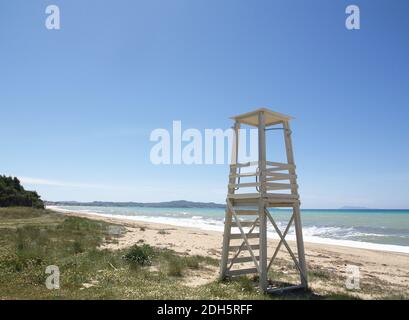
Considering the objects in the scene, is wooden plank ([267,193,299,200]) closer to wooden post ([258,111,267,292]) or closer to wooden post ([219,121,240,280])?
wooden post ([258,111,267,292])

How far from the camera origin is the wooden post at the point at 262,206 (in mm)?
9386

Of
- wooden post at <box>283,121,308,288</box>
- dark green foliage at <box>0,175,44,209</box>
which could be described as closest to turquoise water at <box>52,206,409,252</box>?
wooden post at <box>283,121,308,288</box>

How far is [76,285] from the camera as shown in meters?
9.43

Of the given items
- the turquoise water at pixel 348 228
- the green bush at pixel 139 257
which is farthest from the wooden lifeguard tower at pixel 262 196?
the turquoise water at pixel 348 228

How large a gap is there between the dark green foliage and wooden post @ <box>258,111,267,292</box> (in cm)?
4940

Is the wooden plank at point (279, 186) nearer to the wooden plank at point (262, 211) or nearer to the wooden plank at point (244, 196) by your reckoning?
the wooden plank at point (262, 211)

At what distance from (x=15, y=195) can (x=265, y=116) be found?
1986 inches

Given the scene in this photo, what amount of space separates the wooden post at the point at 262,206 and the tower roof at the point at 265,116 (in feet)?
0.69

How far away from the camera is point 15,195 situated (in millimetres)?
51438

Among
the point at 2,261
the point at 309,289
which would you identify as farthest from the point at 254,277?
the point at 2,261

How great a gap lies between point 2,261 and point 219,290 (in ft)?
22.8

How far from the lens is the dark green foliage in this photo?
5022cm

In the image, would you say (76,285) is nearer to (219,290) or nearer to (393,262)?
(219,290)
